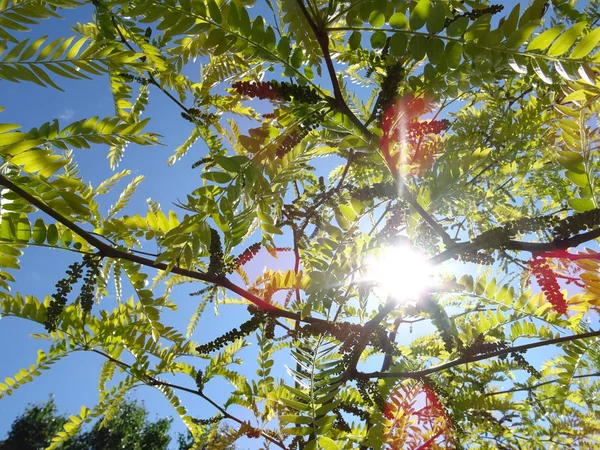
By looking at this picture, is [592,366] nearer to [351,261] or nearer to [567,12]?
[351,261]

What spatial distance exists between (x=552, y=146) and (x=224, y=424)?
220cm

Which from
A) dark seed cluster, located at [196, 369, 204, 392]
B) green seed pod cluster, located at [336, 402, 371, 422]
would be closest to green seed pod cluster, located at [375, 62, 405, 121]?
green seed pod cluster, located at [336, 402, 371, 422]

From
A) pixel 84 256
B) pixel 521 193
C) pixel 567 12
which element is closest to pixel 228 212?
pixel 84 256

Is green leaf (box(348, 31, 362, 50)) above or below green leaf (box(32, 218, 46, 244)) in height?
above

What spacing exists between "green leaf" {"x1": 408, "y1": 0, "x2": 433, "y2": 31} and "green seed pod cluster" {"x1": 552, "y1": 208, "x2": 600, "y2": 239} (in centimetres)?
55

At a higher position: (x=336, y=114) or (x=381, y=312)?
(x=336, y=114)

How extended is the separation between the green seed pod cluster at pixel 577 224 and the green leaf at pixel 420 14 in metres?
0.55

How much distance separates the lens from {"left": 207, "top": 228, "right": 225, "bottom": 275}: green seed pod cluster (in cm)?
111

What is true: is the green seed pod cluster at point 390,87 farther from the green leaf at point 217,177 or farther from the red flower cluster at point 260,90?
the green leaf at point 217,177

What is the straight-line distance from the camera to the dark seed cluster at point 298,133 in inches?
37.9

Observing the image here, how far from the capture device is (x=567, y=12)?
1.42 meters

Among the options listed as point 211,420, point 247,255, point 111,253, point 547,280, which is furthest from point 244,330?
point 211,420

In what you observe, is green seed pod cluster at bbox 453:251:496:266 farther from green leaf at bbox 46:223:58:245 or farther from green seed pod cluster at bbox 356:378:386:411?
green leaf at bbox 46:223:58:245

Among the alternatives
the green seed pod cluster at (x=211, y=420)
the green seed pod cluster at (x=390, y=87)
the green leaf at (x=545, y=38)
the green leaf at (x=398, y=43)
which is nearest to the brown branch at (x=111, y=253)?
the green seed pod cluster at (x=390, y=87)
